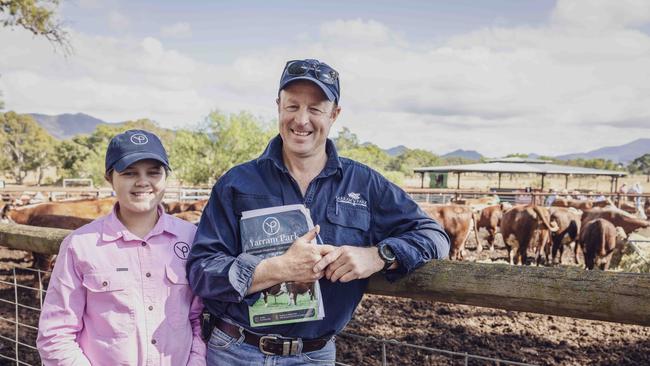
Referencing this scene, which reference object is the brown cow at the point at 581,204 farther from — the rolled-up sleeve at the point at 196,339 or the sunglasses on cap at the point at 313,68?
the rolled-up sleeve at the point at 196,339

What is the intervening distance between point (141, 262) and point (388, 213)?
3.02 feet

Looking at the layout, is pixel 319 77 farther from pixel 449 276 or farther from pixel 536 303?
pixel 536 303

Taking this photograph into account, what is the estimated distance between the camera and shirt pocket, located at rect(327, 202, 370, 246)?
180 cm

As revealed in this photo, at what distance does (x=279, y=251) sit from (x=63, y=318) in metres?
0.77

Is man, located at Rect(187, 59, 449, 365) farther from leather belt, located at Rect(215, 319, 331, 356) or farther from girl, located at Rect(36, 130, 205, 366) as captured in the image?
girl, located at Rect(36, 130, 205, 366)

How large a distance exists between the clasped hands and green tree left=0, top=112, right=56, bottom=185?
69155 mm

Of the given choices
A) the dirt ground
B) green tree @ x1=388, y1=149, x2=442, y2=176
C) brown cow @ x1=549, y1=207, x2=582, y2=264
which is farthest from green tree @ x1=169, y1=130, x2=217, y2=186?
green tree @ x1=388, y1=149, x2=442, y2=176

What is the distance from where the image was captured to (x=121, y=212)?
6.37 ft

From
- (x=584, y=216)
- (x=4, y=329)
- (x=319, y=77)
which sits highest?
(x=319, y=77)

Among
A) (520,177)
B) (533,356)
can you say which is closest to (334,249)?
(533,356)

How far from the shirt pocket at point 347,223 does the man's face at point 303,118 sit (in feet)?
0.78

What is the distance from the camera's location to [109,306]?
1.80 metres

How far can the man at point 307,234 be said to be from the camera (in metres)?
1.67

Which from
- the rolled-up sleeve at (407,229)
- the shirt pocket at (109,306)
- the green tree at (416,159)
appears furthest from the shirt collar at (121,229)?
the green tree at (416,159)
